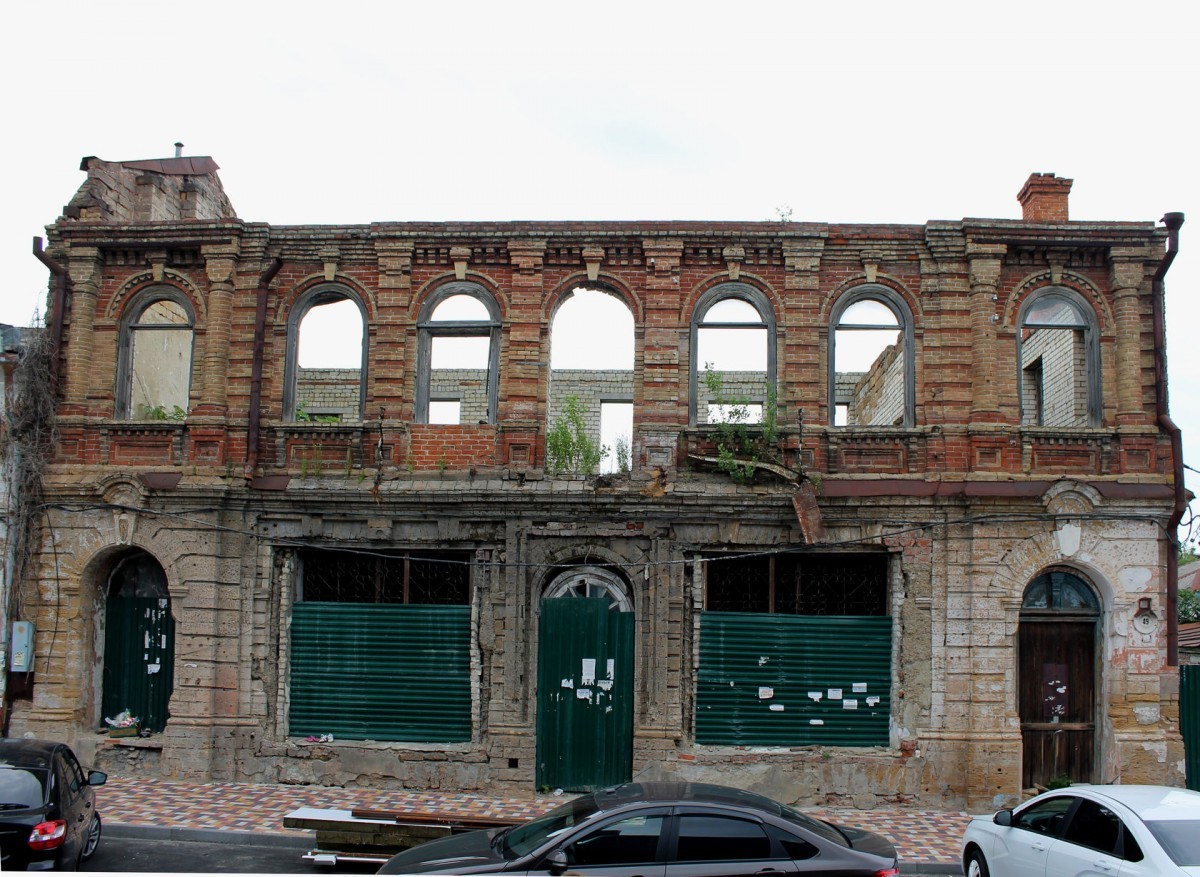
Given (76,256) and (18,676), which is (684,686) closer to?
(18,676)

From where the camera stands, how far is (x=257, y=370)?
14.9 metres

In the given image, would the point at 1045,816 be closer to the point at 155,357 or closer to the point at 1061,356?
the point at 1061,356

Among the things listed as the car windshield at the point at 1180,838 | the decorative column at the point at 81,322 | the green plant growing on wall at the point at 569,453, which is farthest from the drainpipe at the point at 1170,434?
the decorative column at the point at 81,322

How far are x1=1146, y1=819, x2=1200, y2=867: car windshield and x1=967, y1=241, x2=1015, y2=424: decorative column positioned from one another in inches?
290

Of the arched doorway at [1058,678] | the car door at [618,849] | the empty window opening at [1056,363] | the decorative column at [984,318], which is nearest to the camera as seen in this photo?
the car door at [618,849]

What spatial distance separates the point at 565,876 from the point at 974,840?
4552mm

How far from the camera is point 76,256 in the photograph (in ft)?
49.8

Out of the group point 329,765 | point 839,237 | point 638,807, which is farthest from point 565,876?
point 839,237

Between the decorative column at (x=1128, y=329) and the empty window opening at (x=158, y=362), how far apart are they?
13532 mm

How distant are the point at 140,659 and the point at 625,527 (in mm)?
7451

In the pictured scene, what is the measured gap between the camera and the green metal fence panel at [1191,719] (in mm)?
13758

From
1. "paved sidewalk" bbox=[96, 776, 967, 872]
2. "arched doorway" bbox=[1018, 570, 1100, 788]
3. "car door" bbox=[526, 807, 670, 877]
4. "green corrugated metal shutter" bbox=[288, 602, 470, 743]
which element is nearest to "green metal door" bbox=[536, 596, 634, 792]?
"paved sidewalk" bbox=[96, 776, 967, 872]

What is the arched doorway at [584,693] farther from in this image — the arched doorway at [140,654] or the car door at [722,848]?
the car door at [722,848]

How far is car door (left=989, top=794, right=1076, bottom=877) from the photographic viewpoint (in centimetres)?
862
